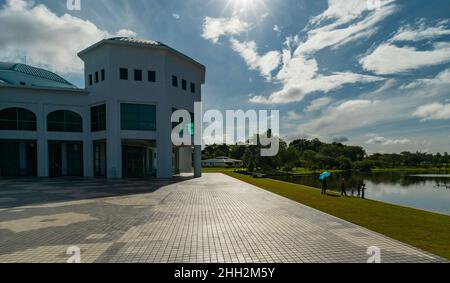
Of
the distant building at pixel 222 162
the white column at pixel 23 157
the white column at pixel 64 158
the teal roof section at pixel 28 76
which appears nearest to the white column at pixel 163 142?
the white column at pixel 64 158

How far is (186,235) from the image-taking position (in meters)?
7.21

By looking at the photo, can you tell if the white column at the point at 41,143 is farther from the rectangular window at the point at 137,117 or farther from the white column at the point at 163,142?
the white column at the point at 163,142

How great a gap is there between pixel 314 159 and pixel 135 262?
84.2 metres

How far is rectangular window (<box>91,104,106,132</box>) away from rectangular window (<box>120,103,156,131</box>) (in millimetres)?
2599

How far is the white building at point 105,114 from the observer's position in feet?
85.8

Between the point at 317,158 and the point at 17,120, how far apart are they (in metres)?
78.2

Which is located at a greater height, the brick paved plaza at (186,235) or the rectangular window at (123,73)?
the rectangular window at (123,73)

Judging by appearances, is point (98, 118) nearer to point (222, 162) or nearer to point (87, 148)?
point (87, 148)

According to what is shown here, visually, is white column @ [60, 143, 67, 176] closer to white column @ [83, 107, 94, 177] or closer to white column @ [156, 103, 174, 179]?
white column @ [83, 107, 94, 177]

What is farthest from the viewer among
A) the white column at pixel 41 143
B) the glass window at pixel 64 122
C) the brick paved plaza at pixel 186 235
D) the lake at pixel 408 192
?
the glass window at pixel 64 122

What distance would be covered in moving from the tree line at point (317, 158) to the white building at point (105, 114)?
26813mm

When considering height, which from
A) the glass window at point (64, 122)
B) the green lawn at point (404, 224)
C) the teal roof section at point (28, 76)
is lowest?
the green lawn at point (404, 224)

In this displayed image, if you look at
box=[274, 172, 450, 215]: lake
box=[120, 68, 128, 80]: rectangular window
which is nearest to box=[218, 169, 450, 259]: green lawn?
box=[274, 172, 450, 215]: lake
